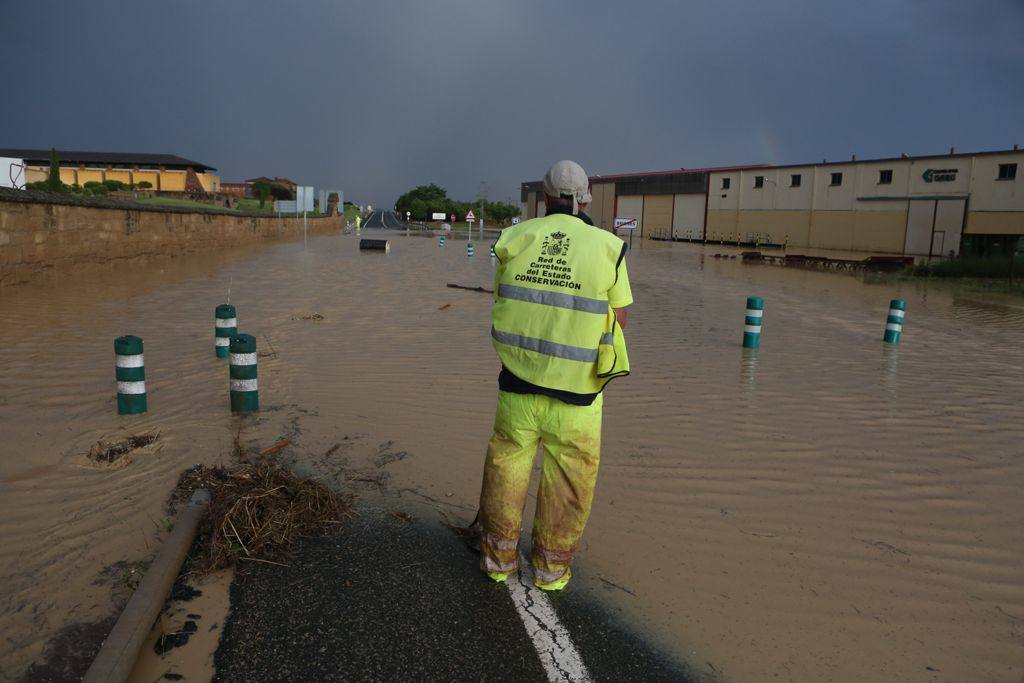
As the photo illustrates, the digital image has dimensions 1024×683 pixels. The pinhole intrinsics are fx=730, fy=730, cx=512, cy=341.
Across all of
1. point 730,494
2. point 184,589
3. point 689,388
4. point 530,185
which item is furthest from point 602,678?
point 530,185

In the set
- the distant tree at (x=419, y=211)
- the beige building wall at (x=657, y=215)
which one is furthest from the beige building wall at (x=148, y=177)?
the distant tree at (x=419, y=211)

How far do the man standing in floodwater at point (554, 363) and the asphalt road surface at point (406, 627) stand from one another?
0.86ft

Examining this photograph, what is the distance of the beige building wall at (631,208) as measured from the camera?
229 ft

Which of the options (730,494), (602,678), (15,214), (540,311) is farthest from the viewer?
(15,214)

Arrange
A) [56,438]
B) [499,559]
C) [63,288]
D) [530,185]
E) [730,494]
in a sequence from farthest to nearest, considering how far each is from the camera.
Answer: [530,185] → [63,288] → [56,438] → [730,494] → [499,559]

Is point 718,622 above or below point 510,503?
below

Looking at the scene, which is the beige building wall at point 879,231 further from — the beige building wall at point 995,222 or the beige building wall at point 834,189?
the beige building wall at point 995,222

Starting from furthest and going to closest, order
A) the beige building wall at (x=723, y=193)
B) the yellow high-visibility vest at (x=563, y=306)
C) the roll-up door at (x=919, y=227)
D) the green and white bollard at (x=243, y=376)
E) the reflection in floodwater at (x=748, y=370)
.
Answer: the beige building wall at (x=723, y=193) → the roll-up door at (x=919, y=227) → the reflection in floodwater at (x=748, y=370) → the green and white bollard at (x=243, y=376) → the yellow high-visibility vest at (x=563, y=306)

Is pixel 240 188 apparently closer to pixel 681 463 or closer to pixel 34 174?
pixel 34 174

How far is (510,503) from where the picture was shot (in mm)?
3625

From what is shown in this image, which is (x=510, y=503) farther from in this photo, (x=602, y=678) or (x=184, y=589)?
(x=184, y=589)

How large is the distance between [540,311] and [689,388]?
5.41 m

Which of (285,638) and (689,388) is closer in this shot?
(285,638)

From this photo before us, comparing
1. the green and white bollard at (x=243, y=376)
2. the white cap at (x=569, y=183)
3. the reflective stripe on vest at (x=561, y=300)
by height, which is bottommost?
the green and white bollard at (x=243, y=376)
